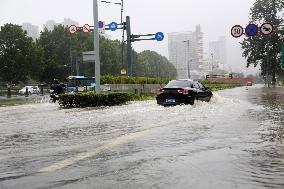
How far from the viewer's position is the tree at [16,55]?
64562 millimetres

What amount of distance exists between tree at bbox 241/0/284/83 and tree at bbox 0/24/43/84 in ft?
137

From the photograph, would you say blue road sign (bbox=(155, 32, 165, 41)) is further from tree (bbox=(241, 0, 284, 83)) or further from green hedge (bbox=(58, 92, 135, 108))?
tree (bbox=(241, 0, 284, 83))

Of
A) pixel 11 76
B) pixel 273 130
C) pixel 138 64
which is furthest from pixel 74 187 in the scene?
pixel 138 64

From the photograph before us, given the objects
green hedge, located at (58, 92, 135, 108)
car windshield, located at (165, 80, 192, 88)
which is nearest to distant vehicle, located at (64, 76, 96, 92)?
green hedge, located at (58, 92, 135, 108)

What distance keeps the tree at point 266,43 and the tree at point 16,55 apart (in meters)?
41.8

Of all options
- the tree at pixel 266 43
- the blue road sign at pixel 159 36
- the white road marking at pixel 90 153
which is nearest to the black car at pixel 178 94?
the white road marking at pixel 90 153

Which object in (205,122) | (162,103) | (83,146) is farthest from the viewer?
(162,103)

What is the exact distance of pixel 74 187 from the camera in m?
5.09

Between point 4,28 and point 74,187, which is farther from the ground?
point 4,28

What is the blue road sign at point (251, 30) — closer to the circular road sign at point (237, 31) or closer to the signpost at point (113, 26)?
the circular road sign at point (237, 31)

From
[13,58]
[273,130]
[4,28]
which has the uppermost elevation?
[4,28]

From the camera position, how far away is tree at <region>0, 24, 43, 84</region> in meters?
64.6

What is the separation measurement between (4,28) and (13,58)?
515 cm

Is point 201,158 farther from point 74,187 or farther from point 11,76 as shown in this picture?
point 11,76
